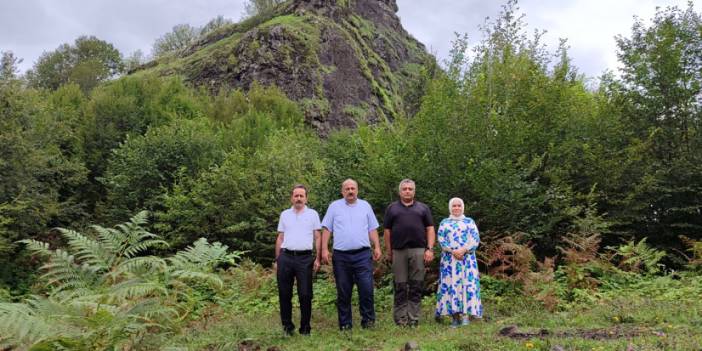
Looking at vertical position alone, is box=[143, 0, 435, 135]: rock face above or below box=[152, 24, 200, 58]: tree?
below

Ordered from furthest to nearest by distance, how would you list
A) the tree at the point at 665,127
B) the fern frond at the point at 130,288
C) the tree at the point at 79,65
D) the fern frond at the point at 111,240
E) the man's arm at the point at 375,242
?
the tree at the point at 79,65 → the tree at the point at 665,127 → the man's arm at the point at 375,242 → the fern frond at the point at 111,240 → the fern frond at the point at 130,288

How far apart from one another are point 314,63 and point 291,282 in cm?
3919

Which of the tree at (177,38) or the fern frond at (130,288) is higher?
the tree at (177,38)

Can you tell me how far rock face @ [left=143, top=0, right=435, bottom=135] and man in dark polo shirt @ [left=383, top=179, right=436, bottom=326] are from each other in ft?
80.4

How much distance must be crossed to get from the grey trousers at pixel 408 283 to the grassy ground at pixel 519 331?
0.67 feet

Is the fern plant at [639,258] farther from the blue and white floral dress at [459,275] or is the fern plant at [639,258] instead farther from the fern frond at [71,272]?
the fern frond at [71,272]

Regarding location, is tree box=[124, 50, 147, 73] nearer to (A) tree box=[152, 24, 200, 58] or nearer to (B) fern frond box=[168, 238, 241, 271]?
(A) tree box=[152, 24, 200, 58]

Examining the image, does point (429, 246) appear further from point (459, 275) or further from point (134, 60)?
point (134, 60)

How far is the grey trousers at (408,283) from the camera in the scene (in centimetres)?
728

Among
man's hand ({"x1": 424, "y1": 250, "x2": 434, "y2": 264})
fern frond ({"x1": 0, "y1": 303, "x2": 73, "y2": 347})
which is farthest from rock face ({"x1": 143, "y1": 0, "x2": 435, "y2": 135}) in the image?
fern frond ({"x1": 0, "y1": 303, "x2": 73, "y2": 347})

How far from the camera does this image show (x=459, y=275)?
7422 mm

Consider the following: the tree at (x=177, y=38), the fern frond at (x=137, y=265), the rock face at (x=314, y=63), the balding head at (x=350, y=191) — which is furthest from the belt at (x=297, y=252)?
the tree at (x=177, y=38)

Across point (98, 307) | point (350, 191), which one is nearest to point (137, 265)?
point (98, 307)

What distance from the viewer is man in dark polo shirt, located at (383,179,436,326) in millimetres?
7281
